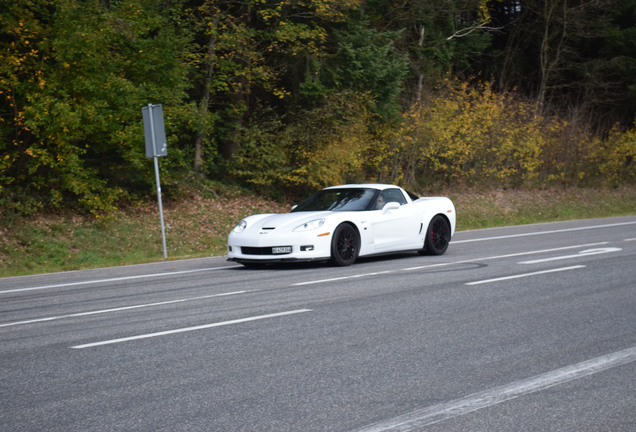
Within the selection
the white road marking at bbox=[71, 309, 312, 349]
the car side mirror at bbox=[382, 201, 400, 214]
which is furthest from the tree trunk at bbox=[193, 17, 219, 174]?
the white road marking at bbox=[71, 309, 312, 349]

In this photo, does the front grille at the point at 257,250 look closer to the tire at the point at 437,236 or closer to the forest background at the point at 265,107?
the tire at the point at 437,236

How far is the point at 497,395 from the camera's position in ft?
13.7

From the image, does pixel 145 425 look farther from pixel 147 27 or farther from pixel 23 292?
pixel 147 27

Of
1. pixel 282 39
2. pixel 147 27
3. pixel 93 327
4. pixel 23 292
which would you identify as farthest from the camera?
pixel 282 39

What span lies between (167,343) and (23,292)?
4.82 meters

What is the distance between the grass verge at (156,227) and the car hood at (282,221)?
336 centimetres

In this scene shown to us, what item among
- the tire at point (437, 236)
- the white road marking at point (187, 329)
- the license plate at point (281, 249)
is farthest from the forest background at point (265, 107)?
the white road marking at point (187, 329)

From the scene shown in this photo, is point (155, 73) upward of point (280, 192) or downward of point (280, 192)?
upward

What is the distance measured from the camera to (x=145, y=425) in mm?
3711

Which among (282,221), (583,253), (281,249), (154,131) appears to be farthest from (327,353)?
(154,131)

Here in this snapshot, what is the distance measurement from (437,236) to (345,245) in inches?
99.1

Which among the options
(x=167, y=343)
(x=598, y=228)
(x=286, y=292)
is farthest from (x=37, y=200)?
(x=598, y=228)

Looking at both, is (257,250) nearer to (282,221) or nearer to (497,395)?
(282,221)

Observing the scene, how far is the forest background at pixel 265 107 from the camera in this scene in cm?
1639
